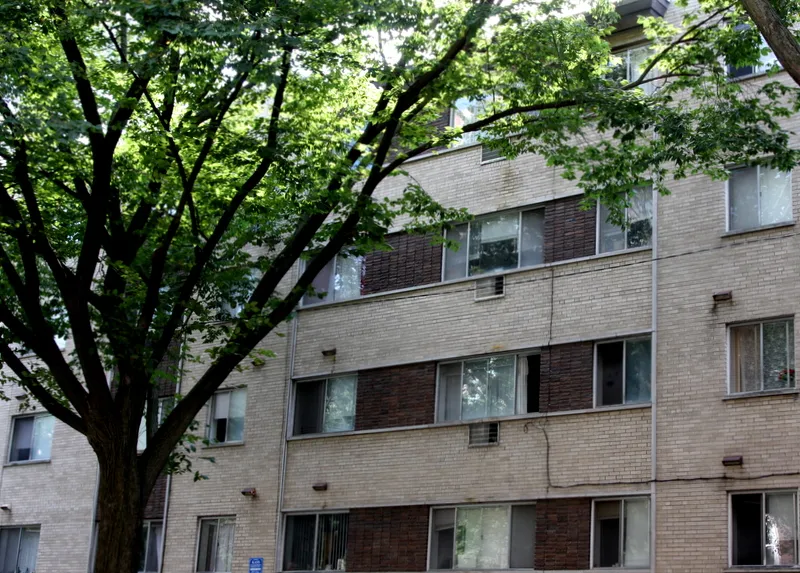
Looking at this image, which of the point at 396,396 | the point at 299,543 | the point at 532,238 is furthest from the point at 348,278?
the point at 299,543

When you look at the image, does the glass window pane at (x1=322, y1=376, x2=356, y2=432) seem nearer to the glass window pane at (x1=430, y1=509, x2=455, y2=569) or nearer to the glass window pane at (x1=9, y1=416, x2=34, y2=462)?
the glass window pane at (x1=430, y1=509, x2=455, y2=569)

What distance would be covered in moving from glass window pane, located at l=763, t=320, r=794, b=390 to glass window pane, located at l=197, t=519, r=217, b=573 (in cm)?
1181

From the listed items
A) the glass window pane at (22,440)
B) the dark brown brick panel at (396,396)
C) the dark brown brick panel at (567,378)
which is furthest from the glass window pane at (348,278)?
the glass window pane at (22,440)

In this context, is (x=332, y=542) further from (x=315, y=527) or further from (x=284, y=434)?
(x=284, y=434)

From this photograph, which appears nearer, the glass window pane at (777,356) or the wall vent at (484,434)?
the glass window pane at (777,356)

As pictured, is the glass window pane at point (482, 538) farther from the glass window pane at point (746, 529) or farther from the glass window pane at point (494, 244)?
the glass window pane at point (494, 244)

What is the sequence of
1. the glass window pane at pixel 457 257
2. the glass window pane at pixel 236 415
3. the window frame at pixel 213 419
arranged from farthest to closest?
1. the glass window pane at pixel 236 415
2. the window frame at pixel 213 419
3. the glass window pane at pixel 457 257

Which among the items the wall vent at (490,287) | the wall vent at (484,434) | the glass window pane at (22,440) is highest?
the wall vent at (490,287)

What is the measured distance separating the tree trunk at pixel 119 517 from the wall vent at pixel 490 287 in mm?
7970

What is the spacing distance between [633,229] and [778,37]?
980cm

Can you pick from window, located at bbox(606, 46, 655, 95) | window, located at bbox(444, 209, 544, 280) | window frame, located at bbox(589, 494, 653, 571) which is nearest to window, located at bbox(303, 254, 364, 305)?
window, located at bbox(444, 209, 544, 280)

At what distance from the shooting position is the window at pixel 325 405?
2423 centimetres

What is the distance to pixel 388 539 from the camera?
22.4 meters

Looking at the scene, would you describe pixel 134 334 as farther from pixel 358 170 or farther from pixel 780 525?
pixel 780 525
